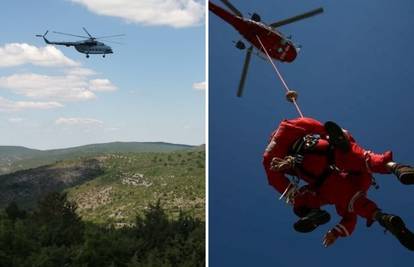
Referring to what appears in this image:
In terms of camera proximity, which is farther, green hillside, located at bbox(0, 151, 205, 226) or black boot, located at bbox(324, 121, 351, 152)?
green hillside, located at bbox(0, 151, 205, 226)

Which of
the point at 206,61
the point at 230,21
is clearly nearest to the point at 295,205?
the point at 230,21

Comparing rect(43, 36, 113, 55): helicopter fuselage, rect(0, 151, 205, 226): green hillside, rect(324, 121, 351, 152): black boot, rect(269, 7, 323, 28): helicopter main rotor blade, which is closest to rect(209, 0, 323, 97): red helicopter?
rect(269, 7, 323, 28): helicopter main rotor blade

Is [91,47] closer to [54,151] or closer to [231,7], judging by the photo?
[231,7]

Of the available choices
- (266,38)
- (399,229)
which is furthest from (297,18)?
(399,229)

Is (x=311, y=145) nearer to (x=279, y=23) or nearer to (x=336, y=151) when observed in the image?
(x=336, y=151)

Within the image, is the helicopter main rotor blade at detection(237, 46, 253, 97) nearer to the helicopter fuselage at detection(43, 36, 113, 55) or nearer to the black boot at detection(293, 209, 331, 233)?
the black boot at detection(293, 209, 331, 233)

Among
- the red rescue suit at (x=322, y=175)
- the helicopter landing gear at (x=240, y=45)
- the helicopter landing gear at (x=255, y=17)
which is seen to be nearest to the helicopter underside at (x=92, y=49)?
the helicopter landing gear at (x=255, y=17)
